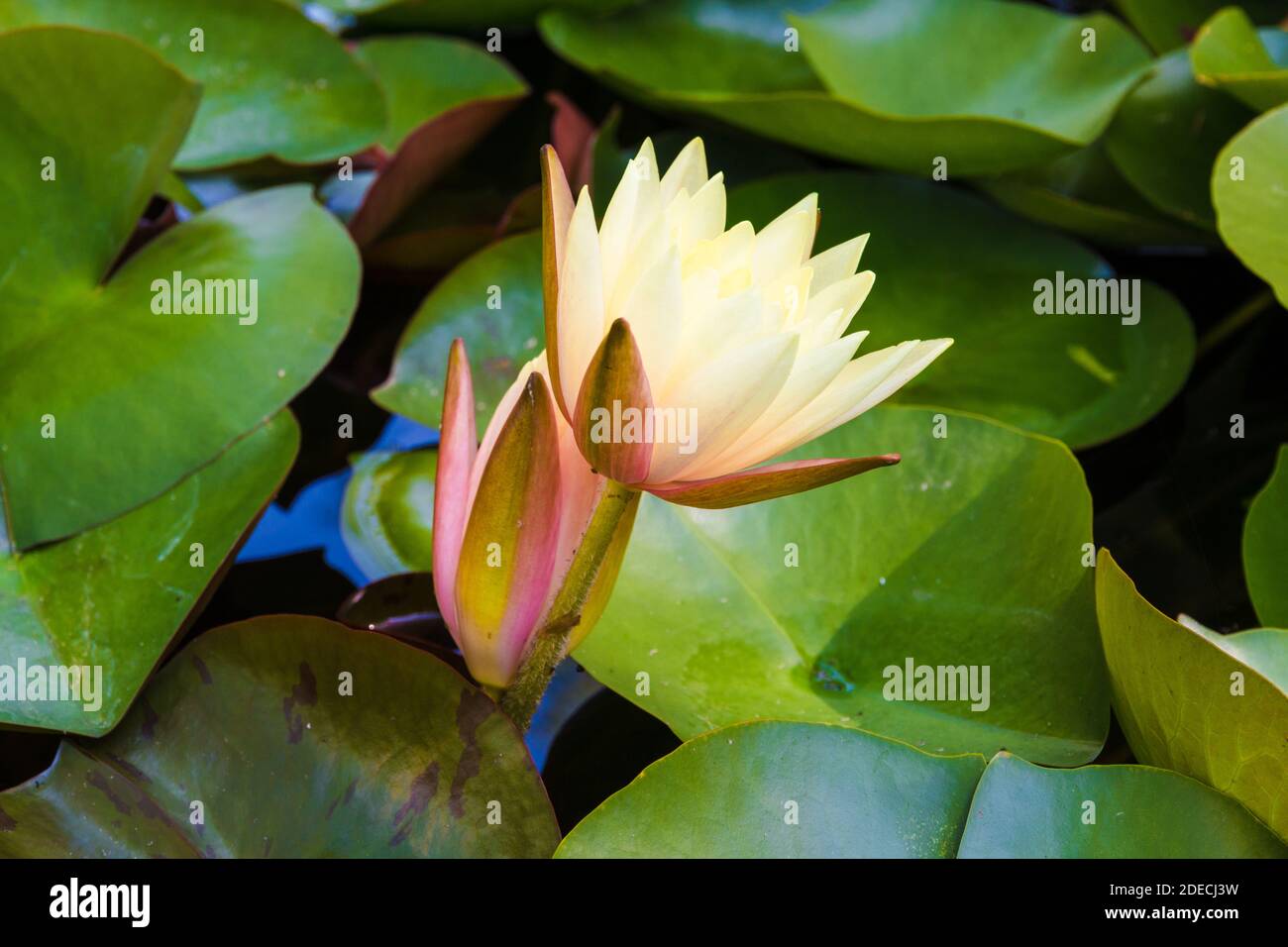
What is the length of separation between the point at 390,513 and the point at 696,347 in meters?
0.62

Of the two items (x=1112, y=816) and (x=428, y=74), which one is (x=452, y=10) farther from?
(x=1112, y=816)

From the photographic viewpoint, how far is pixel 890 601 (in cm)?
105

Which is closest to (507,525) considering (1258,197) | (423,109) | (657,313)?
(657,313)

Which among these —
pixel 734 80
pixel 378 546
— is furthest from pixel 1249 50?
pixel 378 546

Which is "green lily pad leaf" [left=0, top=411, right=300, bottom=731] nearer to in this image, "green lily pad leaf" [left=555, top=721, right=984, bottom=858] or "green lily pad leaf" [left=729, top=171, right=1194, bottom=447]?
"green lily pad leaf" [left=555, top=721, right=984, bottom=858]

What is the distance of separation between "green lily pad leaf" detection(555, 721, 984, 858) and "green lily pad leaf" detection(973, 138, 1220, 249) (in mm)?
948

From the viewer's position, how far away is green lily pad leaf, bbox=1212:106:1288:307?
1162 millimetres

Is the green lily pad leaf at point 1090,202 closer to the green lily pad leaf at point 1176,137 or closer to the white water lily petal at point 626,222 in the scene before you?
the green lily pad leaf at point 1176,137

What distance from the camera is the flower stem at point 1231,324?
154 cm

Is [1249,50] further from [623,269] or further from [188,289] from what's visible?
[188,289]

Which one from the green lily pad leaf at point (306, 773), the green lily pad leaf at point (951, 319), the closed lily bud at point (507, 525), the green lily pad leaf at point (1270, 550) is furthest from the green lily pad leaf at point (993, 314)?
the green lily pad leaf at point (306, 773)

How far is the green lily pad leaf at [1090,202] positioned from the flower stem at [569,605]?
97 cm
